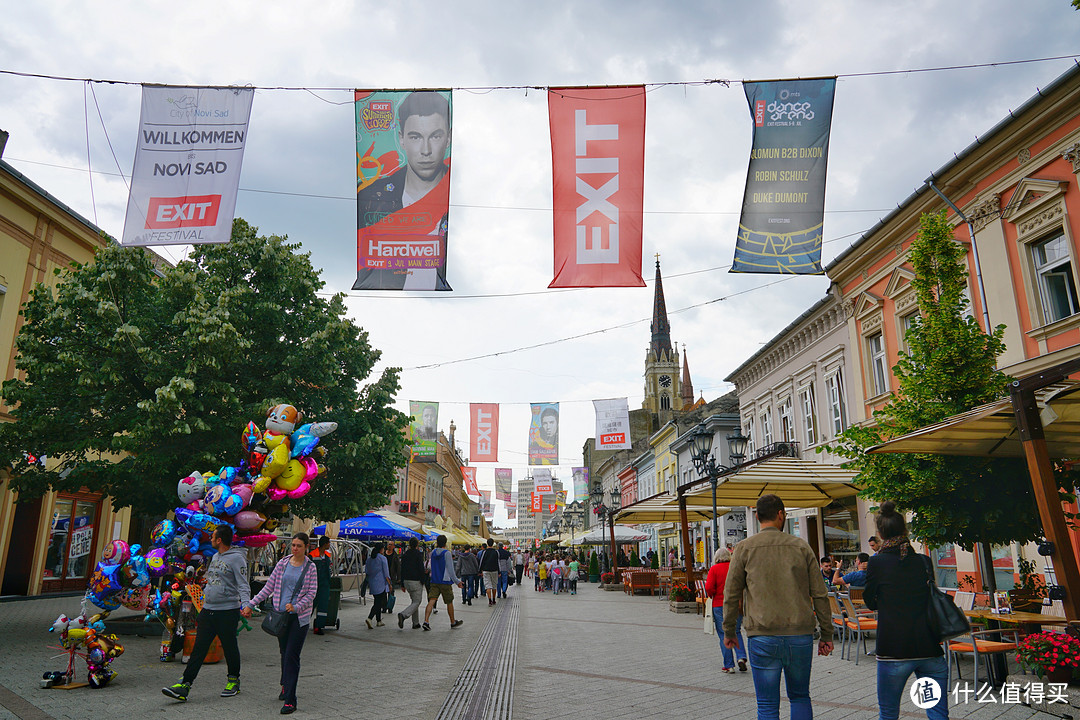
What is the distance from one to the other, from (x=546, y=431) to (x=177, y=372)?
61.1 feet

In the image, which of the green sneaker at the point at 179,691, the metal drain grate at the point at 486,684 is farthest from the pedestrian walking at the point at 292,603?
the metal drain grate at the point at 486,684

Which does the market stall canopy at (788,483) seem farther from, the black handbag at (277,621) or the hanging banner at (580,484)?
the hanging banner at (580,484)

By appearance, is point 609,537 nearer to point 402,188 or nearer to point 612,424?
point 612,424

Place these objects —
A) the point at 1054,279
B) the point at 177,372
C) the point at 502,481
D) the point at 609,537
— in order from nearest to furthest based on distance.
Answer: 1. the point at 177,372
2. the point at 1054,279
3. the point at 609,537
4. the point at 502,481

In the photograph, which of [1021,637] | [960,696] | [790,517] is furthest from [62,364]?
[790,517]

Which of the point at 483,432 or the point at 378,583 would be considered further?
the point at 483,432

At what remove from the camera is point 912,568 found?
4453 mm

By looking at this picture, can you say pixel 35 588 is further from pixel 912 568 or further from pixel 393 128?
pixel 912 568

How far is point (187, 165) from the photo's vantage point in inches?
349

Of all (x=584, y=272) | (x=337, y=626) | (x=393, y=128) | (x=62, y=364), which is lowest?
(x=337, y=626)

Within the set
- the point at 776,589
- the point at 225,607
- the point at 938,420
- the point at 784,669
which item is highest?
the point at 938,420

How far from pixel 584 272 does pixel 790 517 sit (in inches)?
692

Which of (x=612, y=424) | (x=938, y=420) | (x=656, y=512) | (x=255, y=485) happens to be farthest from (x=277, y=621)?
(x=612, y=424)

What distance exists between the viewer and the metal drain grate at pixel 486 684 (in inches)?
253
